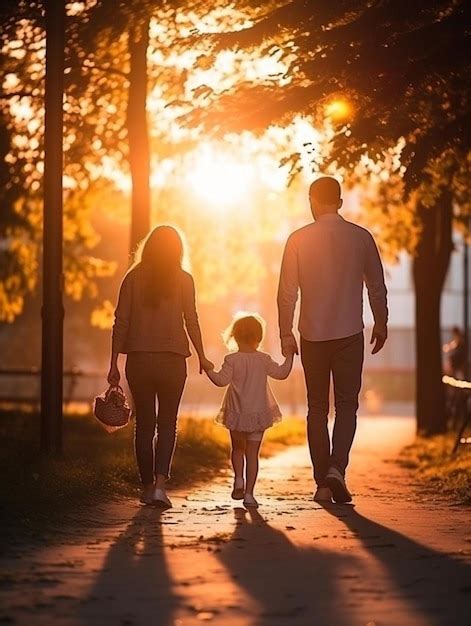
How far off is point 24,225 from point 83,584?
22524 mm

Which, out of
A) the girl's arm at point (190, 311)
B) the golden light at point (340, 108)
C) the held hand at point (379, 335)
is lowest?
the held hand at point (379, 335)

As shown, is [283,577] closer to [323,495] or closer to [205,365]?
[323,495]

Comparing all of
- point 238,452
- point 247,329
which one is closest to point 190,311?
point 247,329

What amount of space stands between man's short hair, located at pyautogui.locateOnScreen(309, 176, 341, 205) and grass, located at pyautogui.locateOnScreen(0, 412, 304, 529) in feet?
8.57

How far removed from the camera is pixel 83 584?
7.03m

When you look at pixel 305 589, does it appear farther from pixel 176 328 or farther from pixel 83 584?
pixel 176 328

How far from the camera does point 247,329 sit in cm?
1149

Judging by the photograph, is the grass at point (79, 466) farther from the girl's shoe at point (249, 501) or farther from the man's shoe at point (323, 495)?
the man's shoe at point (323, 495)

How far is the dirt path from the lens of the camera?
20.6 ft

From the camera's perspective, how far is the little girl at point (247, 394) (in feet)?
37.5

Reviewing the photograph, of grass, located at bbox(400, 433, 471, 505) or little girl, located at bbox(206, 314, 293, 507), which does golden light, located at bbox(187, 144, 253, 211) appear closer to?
grass, located at bbox(400, 433, 471, 505)

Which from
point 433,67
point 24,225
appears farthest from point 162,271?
point 24,225

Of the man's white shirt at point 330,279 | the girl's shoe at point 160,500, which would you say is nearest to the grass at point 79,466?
the girl's shoe at point 160,500

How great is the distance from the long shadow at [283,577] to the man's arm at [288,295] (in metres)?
2.11
